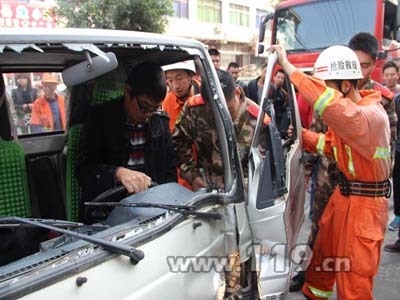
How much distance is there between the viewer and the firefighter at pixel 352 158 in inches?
87.4

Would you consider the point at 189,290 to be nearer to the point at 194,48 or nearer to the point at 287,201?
the point at 287,201

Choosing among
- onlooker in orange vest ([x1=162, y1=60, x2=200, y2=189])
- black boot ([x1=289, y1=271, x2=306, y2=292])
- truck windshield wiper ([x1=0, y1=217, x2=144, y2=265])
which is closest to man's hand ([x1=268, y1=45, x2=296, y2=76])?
onlooker in orange vest ([x1=162, y1=60, x2=200, y2=189])

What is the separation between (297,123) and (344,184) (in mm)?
510

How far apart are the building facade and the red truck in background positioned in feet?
42.6

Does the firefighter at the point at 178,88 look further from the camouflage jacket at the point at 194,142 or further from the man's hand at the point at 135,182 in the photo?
the man's hand at the point at 135,182

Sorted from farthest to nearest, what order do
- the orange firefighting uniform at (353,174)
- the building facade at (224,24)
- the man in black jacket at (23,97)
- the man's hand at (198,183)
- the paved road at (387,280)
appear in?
the building facade at (224,24) < the paved road at (387,280) < the man in black jacket at (23,97) < the man's hand at (198,183) < the orange firefighting uniform at (353,174)

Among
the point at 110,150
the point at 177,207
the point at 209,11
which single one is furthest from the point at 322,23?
the point at 209,11

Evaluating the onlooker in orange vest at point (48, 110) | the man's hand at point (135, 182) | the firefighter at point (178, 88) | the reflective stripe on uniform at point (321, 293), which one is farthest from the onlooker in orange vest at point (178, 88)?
the reflective stripe on uniform at point (321, 293)

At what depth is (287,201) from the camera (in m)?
2.14

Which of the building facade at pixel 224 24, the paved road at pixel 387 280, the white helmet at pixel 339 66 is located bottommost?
the paved road at pixel 387 280

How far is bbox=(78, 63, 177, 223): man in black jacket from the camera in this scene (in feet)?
7.07

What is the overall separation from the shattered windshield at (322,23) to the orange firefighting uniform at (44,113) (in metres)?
5.17

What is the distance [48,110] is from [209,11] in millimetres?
21931

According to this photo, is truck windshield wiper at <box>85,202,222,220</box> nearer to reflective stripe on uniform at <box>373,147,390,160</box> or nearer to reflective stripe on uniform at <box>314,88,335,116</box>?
reflective stripe on uniform at <box>314,88,335,116</box>
